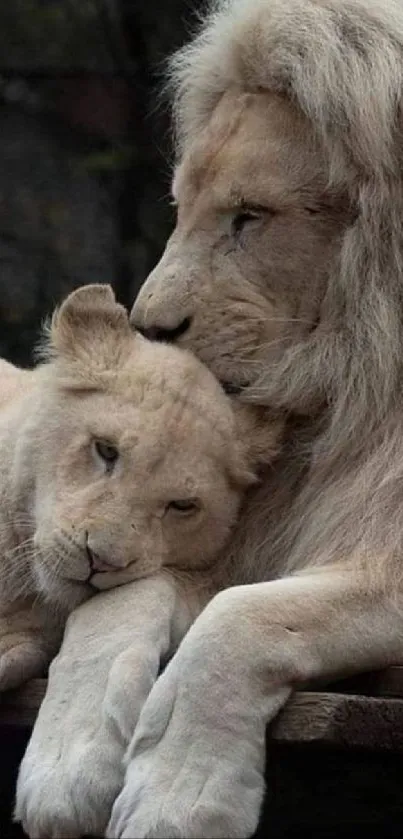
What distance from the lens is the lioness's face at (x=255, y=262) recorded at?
10.7ft

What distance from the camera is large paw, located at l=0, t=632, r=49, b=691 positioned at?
3.10m

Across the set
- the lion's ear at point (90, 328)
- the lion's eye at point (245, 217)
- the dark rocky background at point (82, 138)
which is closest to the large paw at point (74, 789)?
the lion's ear at point (90, 328)

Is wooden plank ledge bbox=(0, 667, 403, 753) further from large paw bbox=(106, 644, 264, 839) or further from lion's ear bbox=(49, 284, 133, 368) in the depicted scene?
lion's ear bbox=(49, 284, 133, 368)

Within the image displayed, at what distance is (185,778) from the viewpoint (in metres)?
2.73

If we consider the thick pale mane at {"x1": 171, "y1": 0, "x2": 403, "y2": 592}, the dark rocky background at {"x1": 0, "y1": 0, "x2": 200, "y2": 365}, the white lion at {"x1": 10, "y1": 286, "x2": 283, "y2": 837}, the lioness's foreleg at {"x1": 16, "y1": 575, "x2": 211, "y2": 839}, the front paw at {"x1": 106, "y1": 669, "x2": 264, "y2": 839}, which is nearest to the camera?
the front paw at {"x1": 106, "y1": 669, "x2": 264, "y2": 839}

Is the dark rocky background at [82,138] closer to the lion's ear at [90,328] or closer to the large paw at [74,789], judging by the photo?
the lion's ear at [90,328]

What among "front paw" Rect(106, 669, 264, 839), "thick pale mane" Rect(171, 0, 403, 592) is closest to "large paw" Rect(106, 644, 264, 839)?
"front paw" Rect(106, 669, 264, 839)

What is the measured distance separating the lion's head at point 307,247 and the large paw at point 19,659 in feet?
1.61

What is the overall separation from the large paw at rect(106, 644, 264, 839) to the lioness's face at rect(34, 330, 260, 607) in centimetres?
27

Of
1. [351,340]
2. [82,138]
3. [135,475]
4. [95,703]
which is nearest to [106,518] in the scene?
[135,475]

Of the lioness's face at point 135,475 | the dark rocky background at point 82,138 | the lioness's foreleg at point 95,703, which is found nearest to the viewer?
the lioness's foreleg at point 95,703

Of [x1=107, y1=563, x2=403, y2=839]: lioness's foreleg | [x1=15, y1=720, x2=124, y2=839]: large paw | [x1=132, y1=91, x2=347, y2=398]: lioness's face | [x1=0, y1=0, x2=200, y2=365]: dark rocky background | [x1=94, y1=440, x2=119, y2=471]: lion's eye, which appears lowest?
[x1=0, y1=0, x2=200, y2=365]: dark rocky background

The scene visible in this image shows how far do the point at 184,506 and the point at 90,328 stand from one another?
1.17ft

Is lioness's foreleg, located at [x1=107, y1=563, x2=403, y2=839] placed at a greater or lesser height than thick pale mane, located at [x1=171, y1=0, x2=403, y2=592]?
lesser
